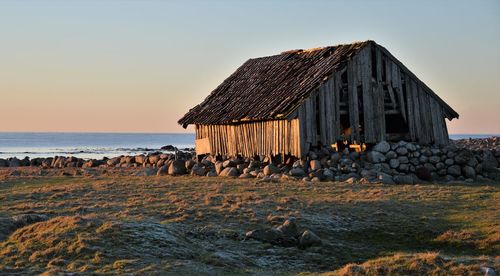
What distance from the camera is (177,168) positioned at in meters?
33.5

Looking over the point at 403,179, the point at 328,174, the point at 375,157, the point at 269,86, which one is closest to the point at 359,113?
the point at 375,157

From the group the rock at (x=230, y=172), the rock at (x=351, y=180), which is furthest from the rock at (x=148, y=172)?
the rock at (x=351, y=180)

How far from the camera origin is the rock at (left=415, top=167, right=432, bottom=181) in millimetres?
28625

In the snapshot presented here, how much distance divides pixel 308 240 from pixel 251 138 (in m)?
16.4

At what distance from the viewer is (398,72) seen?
31734mm

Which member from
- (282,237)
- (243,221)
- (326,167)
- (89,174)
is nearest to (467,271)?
(282,237)

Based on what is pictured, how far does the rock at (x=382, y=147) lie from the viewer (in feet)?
97.0

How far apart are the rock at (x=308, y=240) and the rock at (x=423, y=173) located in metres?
13.4

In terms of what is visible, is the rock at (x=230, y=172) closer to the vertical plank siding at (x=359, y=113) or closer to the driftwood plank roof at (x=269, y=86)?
the vertical plank siding at (x=359, y=113)

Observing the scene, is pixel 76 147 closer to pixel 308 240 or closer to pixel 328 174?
pixel 328 174

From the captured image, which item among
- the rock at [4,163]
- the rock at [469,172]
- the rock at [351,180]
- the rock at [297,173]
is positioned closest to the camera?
the rock at [351,180]

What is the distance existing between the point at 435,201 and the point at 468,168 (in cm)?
799

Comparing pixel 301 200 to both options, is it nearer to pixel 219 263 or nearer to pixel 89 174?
pixel 219 263

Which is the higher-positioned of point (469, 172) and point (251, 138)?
point (251, 138)
